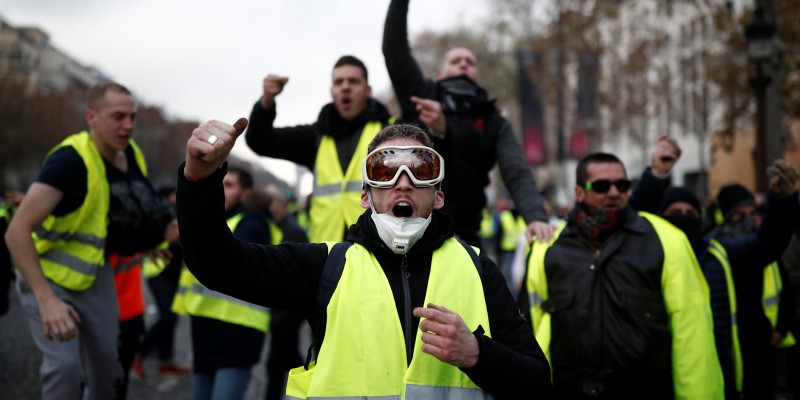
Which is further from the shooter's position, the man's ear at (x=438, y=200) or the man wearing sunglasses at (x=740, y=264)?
the man wearing sunglasses at (x=740, y=264)

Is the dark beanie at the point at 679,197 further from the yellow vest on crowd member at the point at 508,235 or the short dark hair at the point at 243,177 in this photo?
the yellow vest on crowd member at the point at 508,235

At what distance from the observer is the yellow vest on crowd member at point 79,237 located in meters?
4.71

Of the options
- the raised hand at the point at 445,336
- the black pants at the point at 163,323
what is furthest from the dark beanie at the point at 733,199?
the black pants at the point at 163,323

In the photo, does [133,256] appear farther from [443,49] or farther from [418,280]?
[443,49]

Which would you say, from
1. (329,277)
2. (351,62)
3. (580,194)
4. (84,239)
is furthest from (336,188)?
(329,277)

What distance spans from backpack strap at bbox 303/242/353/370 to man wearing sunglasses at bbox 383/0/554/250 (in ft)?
5.39

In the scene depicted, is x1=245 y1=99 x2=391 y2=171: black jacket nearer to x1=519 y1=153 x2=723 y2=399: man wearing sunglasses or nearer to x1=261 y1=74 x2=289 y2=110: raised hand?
x1=261 y1=74 x2=289 y2=110: raised hand

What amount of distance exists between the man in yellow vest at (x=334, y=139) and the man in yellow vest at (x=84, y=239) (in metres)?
0.87

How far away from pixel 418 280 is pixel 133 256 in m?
3.04

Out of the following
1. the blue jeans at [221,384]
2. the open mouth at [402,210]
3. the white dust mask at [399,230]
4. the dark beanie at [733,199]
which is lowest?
the blue jeans at [221,384]

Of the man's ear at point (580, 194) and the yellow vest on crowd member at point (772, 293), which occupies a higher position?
the man's ear at point (580, 194)

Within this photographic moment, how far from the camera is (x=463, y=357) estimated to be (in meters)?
2.58

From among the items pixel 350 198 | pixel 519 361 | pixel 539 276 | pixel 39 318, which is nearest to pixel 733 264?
pixel 539 276

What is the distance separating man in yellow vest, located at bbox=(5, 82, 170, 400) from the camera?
14.5 feet
